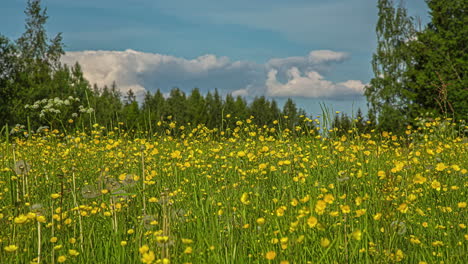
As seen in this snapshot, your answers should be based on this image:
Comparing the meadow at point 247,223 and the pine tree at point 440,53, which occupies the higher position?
the pine tree at point 440,53

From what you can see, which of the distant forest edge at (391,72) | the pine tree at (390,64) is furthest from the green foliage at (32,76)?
the pine tree at (390,64)

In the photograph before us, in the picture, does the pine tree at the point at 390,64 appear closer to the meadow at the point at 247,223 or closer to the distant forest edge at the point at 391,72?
the distant forest edge at the point at 391,72

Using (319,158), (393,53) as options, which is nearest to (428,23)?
(393,53)

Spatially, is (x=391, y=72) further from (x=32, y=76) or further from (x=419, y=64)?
(x=32, y=76)

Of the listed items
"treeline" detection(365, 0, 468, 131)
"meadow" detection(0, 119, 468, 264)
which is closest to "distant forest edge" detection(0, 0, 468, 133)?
"treeline" detection(365, 0, 468, 131)

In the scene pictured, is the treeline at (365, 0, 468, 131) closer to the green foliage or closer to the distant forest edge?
the distant forest edge

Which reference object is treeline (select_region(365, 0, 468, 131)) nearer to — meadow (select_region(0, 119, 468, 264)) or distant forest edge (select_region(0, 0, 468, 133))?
distant forest edge (select_region(0, 0, 468, 133))

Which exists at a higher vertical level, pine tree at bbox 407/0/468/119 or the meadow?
pine tree at bbox 407/0/468/119

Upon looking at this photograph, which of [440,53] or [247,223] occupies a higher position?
[440,53]

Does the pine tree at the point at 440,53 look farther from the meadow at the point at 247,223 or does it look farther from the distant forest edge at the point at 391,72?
the meadow at the point at 247,223

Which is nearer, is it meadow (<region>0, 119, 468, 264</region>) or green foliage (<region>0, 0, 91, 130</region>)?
meadow (<region>0, 119, 468, 264</region>)

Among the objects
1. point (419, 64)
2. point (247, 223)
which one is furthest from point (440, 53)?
point (247, 223)

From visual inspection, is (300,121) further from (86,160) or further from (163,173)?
(86,160)

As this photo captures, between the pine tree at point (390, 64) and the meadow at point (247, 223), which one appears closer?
the meadow at point (247, 223)
